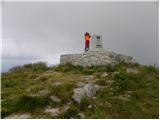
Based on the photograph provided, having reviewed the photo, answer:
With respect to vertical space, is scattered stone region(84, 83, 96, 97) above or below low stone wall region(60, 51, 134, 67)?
below

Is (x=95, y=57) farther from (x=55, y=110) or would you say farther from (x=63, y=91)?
(x=55, y=110)

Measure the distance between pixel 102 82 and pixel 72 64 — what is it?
18.9ft

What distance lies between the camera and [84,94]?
15.8 meters

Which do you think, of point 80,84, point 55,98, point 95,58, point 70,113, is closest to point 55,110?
point 70,113

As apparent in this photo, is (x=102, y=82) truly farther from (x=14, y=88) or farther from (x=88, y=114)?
(x=14, y=88)

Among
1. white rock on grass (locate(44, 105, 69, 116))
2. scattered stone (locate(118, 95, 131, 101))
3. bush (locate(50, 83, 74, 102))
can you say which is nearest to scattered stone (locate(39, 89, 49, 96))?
bush (locate(50, 83, 74, 102))

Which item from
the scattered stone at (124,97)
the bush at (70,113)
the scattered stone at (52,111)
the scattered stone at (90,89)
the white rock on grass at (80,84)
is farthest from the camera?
the white rock on grass at (80,84)

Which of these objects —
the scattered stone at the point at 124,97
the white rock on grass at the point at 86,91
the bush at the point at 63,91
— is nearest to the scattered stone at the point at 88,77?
the white rock on grass at the point at 86,91

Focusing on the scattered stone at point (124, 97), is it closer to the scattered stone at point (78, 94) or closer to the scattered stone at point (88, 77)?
the scattered stone at point (78, 94)

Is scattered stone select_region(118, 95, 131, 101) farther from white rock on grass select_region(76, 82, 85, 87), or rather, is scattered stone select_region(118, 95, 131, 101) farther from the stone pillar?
the stone pillar

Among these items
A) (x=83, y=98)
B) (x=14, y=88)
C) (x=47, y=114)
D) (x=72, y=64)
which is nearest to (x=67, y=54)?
(x=72, y=64)

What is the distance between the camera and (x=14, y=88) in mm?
18172

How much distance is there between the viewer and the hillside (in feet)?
46.4

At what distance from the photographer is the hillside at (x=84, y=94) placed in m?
14.1
